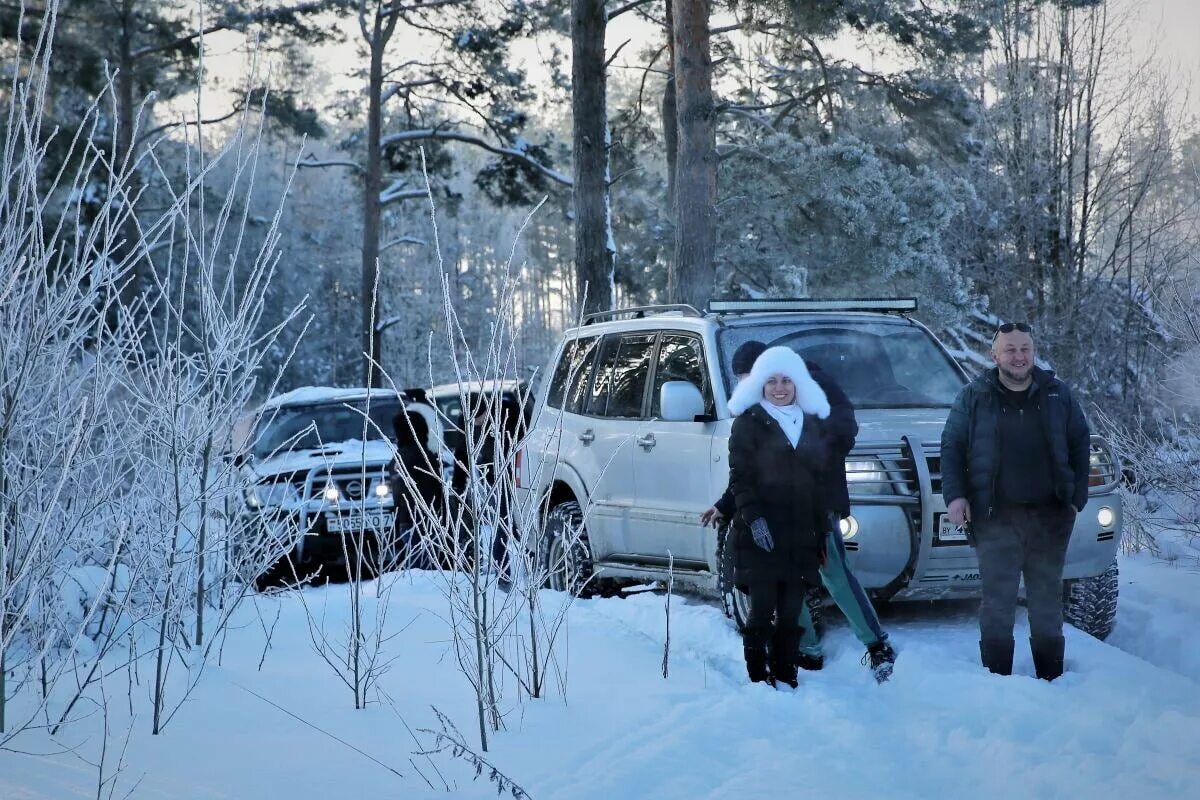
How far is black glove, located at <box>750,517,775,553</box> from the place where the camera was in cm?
574

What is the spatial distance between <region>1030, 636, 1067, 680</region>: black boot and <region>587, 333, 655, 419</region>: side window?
2.93 meters

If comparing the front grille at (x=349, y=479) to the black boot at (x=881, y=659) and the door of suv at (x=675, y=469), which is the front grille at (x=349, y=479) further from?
the black boot at (x=881, y=659)

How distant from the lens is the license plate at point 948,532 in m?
6.28

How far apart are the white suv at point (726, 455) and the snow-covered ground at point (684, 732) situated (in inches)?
18.5

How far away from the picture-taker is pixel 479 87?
25484mm

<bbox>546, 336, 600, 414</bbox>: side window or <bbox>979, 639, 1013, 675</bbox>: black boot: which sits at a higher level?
<bbox>546, 336, 600, 414</bbox>: side window

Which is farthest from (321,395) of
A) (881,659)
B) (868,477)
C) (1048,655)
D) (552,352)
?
(552,352)

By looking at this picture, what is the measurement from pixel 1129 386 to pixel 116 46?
806 inches

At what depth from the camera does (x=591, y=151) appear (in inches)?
600

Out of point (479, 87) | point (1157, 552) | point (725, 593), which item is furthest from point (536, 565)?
point (479, 87)

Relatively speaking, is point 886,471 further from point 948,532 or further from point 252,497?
point 252,497

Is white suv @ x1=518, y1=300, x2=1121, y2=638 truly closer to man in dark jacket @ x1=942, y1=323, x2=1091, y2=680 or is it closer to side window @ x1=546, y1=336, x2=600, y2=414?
side window @ x1=546, y1=336, x2=600, y2=414

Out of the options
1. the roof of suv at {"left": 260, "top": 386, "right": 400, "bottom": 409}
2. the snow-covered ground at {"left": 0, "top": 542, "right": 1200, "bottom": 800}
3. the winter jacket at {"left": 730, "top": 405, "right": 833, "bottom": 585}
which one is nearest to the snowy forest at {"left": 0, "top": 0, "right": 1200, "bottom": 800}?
the snow-covered ground at {"left": 0, "top": 542, "right": 1200, "bottom": 800}

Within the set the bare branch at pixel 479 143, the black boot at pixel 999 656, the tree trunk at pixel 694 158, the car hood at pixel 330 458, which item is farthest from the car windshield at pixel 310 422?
the bare branch at pixel 479 143
